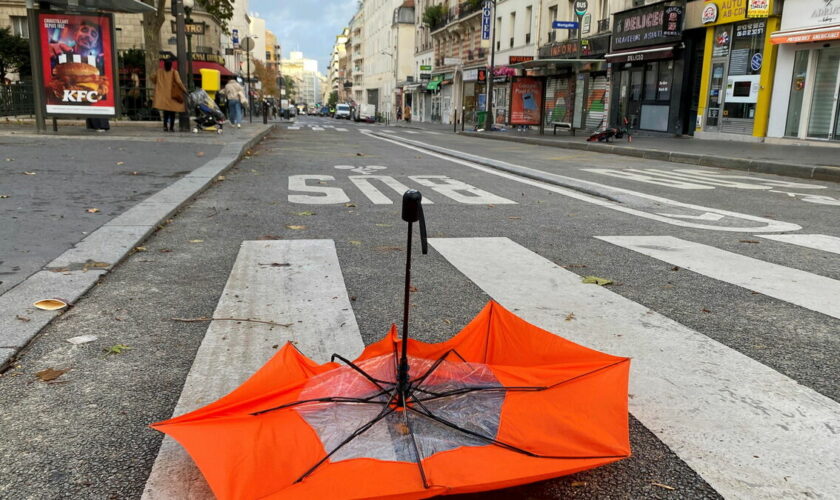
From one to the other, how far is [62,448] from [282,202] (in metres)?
5.46

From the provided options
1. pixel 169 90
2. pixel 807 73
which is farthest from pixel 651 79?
pixel 169 90

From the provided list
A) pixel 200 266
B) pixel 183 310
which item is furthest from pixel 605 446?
pixel 200 266

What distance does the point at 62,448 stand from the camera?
6.41ft

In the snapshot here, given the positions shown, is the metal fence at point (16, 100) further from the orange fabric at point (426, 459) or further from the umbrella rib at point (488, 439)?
the umbrella rib at point (488, 439)

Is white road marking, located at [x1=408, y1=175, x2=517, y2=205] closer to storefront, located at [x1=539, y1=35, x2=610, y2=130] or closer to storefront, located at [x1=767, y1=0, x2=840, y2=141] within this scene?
storefront, located at [x1=767, y1=0, x2=840, y2=141]

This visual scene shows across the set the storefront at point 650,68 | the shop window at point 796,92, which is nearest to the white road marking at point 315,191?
the shop window at point 796,92

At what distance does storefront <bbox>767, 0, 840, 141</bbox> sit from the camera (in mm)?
18359

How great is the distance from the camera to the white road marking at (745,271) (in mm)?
3715

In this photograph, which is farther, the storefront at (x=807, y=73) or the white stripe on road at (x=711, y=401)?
the storefront at (x=807, y=73)

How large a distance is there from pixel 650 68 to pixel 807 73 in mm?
8375

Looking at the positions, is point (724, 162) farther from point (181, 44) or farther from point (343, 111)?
point (343, 111)

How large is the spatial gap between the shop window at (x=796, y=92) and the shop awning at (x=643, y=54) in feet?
18.6

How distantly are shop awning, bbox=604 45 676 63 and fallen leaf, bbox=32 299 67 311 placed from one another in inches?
999

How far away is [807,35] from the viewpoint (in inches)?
725
